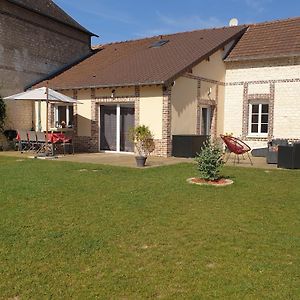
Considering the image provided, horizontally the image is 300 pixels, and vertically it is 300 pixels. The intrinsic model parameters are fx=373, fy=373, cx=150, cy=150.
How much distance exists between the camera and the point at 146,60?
668 inches

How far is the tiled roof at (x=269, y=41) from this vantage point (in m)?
16.5

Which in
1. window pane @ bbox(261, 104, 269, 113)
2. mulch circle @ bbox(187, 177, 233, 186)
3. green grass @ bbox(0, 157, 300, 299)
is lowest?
green grass @ bbox(0, 157, 300, 299)

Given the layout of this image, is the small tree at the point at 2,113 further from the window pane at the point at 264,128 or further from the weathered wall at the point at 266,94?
the window pane at the point at 264,128

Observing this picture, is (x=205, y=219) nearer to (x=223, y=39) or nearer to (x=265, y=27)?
(x=223, y=39)

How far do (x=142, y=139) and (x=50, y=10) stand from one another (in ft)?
35.6

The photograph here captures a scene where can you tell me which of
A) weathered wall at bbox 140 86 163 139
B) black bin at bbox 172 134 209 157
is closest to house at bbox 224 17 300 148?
black bin at bbox 172 134 209 157

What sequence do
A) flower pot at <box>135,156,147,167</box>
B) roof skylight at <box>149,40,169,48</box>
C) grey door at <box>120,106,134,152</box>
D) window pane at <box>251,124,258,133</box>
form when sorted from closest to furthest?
1. flower pot at <box>135,156,147,167</box>
2. grey door at <box>120,106,134,152</box>
3. window pane at <box>251,124,258,133</box>
4. roof skylight at <box>149,40,169,48</box>

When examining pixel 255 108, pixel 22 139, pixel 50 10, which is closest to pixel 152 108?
pixel 255 108

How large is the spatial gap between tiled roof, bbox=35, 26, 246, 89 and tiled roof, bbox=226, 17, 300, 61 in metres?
0.66

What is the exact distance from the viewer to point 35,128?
61.1 feet

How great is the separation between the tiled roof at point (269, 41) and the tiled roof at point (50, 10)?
31.2ft

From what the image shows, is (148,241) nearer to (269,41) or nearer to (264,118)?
(264,118)

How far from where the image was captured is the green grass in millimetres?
3311

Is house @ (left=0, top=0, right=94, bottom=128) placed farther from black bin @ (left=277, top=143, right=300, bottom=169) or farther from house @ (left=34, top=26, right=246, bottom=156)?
black bin @ (left=277, top=143, right=300, bottom=169)
